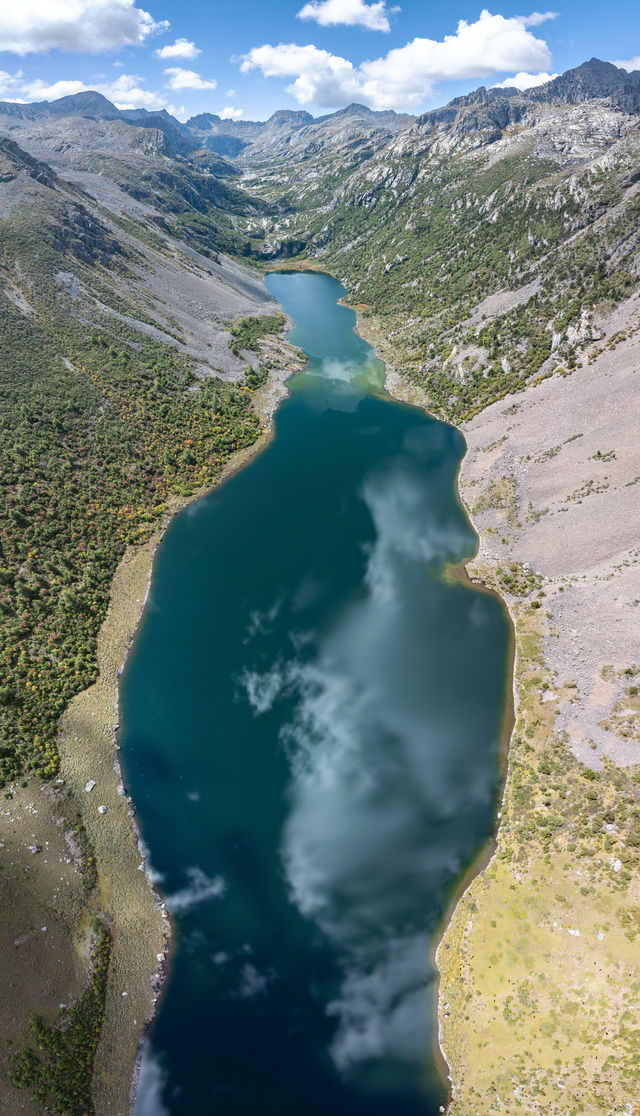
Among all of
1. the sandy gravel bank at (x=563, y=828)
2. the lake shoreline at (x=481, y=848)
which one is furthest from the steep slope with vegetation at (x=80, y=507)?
the sandy gravel bank at (x=563, y=828)

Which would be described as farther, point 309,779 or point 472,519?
point 472,519

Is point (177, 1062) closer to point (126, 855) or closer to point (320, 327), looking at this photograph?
point (126, 855)

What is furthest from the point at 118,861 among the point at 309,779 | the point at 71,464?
the point at 71,464

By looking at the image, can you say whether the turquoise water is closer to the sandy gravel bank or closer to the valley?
the sandy gravel bank

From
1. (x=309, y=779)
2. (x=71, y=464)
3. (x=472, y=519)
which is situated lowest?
(x=309, y=779)

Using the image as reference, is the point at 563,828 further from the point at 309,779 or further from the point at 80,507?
the point at 80,507

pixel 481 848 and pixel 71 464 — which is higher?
pixel 71 464

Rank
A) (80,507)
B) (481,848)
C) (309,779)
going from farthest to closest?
(80,507) → (309,779) → (481,848)

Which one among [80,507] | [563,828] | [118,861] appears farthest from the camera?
[80,507]

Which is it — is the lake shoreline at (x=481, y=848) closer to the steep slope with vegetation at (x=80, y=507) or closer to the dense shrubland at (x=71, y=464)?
the steep slope with vegetation at (x=80, y=507)

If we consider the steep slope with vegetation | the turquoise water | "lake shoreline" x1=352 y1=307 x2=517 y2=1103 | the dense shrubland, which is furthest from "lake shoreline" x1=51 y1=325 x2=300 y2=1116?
"lake shoreline" x1=352 y1=307 x2=517 y2=1103
